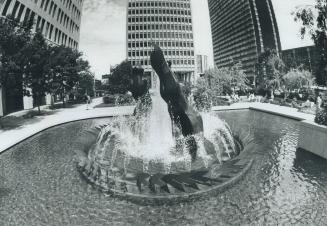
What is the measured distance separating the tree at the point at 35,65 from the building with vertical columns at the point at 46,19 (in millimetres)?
1304

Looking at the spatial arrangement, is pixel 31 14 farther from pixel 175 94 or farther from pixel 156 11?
pixel 156 11

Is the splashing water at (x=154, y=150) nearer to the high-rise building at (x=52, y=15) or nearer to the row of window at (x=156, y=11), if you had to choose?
the high-rise building at (x=52, y=15)

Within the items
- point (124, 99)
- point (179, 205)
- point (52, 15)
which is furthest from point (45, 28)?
point (179, 205)

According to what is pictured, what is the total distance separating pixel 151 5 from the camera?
116 meters

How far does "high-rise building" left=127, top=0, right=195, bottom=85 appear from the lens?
4523 inches

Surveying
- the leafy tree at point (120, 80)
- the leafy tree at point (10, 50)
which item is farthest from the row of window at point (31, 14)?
the leafy tree at point (120, 80)

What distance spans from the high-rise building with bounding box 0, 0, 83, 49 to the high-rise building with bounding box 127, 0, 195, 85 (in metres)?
55.3

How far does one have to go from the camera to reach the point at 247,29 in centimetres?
14312

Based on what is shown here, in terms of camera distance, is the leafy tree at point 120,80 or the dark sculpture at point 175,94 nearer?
the dark sculpture at point 175,94

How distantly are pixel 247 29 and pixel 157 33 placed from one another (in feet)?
191

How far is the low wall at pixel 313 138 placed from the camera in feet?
35.1

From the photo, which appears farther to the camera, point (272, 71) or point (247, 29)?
point (247, 29)

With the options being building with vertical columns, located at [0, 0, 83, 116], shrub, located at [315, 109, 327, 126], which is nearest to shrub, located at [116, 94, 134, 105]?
building with vertical columns, located at [0, 0, 83, 116]

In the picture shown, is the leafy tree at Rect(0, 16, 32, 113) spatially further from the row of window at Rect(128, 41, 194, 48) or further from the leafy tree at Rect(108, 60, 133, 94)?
the row of window at Rect(128, 41, 194, 48)
